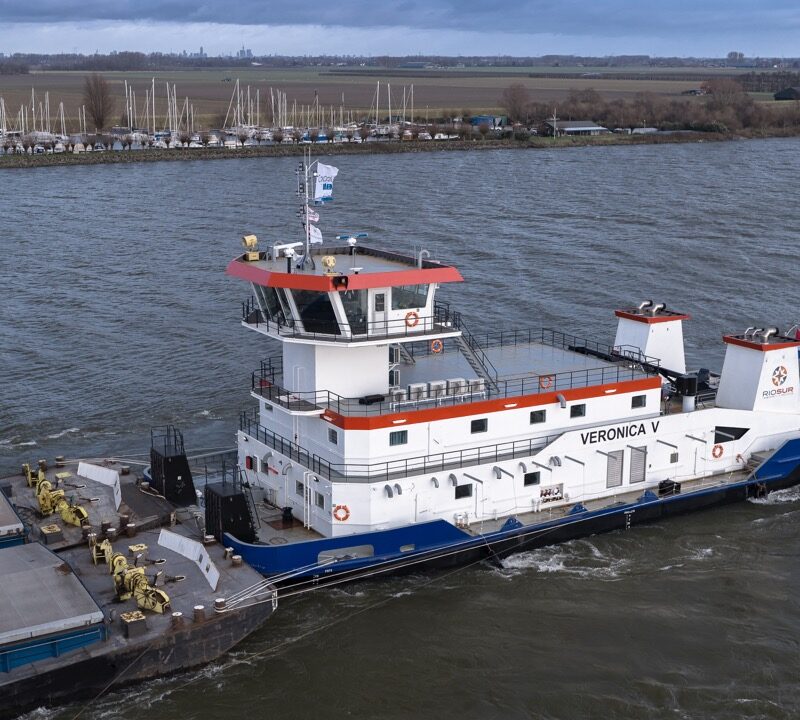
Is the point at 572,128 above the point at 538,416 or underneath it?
above

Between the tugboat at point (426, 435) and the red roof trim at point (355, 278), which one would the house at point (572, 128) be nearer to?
the tugboat at point (426, 435)

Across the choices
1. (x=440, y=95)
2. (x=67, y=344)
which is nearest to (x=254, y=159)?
(x=67, y=344)

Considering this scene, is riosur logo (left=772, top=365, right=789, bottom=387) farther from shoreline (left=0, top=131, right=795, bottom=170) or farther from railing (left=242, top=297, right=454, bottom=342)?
shoreline (left=0, top=131, right=795, bottom=170)

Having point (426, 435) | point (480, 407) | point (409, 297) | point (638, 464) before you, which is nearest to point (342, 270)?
point (409, 297)

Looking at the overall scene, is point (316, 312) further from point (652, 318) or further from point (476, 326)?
point (476, 326)

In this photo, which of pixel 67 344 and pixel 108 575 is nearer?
pixel 108 575

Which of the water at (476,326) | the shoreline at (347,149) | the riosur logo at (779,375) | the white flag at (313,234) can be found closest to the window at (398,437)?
the water at (476,326)

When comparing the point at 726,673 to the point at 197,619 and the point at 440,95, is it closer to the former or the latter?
the point at 197,619
